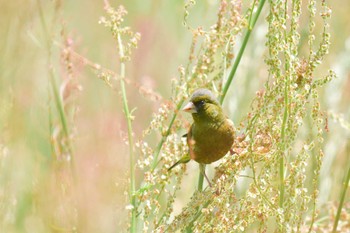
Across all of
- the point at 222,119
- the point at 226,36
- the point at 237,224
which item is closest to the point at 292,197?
the point at 237,224

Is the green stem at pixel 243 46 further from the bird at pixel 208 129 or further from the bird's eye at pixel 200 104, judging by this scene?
the bird's eye at pixel 200 104

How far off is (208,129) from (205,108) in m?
0.08

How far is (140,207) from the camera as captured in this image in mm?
2039

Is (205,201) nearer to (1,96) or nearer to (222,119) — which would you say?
(1,96)

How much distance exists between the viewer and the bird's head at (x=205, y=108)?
2.66 meters

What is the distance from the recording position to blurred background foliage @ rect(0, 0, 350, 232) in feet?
4.38

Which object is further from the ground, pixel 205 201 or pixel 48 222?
pixel 205 201

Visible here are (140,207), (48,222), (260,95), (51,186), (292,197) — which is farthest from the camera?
(140,207)

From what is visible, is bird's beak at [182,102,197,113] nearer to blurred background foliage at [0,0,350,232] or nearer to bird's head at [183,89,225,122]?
bird's head at [183,89,225,122]

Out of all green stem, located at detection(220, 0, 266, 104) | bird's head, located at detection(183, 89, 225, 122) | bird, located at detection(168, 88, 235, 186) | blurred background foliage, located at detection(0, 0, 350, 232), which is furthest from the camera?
bird's head, located at detection(183, 89, 225, 122)

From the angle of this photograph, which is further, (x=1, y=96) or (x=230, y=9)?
(x=230, y=9)

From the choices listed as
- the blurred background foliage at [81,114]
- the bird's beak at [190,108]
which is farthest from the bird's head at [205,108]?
the blurred background foliage at [81,114]

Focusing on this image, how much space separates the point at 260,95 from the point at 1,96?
0.68 m

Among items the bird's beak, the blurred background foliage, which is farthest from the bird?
the blurred background foliage
